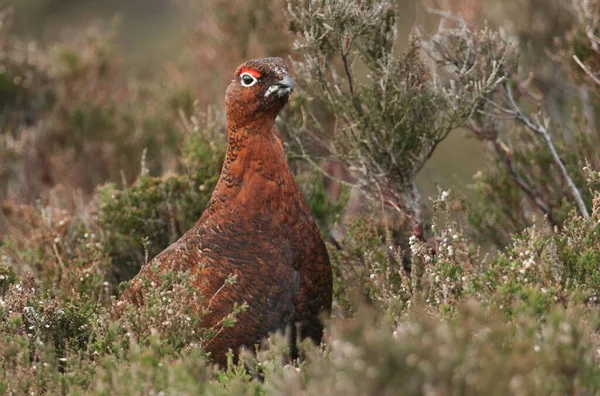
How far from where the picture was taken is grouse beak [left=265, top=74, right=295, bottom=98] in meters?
3.70

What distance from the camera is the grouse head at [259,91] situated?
373 cm

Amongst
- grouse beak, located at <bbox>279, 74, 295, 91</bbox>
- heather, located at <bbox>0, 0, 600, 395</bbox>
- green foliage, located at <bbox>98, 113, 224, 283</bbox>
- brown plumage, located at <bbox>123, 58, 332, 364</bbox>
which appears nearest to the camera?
heather, located at <bbox>0, 0, 600, 395</bbox>

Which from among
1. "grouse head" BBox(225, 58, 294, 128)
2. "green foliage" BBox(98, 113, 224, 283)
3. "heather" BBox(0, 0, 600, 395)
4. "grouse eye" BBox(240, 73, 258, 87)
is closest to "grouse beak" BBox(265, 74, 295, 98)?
"grouse head" BBox(225, 58, 294, 128)

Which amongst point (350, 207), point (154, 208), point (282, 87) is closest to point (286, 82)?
point (282, 87)

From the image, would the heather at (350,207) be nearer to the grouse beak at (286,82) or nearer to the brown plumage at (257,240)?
the brown plumage at (257,240)

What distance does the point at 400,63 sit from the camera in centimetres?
454

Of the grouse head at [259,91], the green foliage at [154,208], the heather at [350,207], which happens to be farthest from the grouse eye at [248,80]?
the green foliage at [154,208]

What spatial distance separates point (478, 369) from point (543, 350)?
0.26 meters

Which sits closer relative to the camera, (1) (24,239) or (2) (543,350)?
(2) (543,350)

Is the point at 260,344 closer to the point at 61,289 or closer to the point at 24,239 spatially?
the point at 61,289

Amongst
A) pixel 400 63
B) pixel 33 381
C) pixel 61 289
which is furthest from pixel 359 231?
pixel 33 381

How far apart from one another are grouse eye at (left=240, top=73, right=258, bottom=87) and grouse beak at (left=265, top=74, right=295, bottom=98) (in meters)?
0.10

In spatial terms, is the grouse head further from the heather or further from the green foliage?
the green foliage

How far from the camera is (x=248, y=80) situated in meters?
3.80
